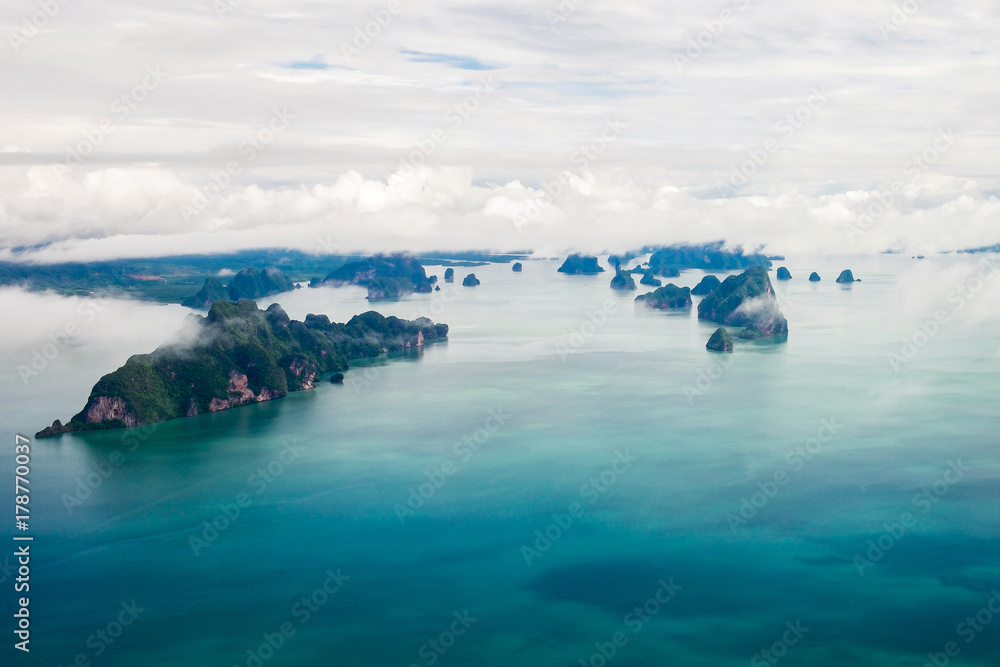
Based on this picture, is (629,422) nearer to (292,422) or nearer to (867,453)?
(867,453)

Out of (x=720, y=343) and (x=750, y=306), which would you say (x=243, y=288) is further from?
(x=720, y=343)

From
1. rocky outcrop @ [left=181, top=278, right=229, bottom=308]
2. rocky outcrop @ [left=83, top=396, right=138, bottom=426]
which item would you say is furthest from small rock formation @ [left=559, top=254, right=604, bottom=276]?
rocky outcrop @ [left=83, top=396, right=138, bottom=426]

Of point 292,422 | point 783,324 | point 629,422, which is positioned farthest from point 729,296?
point 292,422

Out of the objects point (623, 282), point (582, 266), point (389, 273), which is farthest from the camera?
point (582, 266)

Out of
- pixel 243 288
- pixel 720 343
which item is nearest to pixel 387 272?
pixel 243 288

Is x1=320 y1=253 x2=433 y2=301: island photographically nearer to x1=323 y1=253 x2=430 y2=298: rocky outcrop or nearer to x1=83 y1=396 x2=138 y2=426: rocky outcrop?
x1=323 y1=253 x2=430 y2=298: rocky outcrop

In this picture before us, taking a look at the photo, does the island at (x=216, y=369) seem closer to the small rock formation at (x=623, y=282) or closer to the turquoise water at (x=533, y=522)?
the turquoise water at (x=533, y=522)
